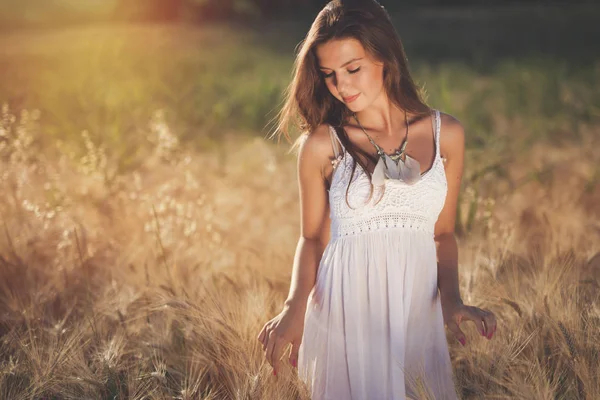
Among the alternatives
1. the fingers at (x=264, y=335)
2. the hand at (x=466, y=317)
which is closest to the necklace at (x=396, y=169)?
the hand at (x=466, y=317)

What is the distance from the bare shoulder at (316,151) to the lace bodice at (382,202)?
0.21 feet

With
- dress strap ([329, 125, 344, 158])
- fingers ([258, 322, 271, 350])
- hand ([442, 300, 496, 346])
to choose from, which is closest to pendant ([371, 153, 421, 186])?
dress strap ([329, 125, 344, 158])

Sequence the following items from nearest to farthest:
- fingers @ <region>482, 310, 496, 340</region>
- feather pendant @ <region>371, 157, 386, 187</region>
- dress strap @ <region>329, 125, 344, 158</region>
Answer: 1. fingers @ <region>482, 310, 496, 340</region>
2. feather pendant @ <region>371, 157, 386, 187</region>
3. dress strap @ <region>329, 125, 344, 158</region>

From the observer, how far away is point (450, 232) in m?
2.19

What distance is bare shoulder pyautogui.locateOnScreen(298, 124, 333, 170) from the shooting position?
2.07m

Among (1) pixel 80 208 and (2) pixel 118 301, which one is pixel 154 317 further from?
(1) pixel 80 208

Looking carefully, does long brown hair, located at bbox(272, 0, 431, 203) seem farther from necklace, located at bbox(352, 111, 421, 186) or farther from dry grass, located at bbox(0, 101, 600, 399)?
dry grass, located at bbox(0, 101, 600, 399)

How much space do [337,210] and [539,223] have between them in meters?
1.97

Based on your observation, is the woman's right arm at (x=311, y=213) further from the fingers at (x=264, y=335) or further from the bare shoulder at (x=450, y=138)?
the bare shoulder at (x=450, y=138)

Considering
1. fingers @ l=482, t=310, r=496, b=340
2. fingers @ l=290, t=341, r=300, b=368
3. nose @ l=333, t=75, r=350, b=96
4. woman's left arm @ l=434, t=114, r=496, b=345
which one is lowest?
fingers @ l=290, t=341, r=300, b=368

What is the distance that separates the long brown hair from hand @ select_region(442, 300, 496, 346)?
452 millimetres

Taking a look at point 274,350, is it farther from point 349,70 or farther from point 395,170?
point 349,70

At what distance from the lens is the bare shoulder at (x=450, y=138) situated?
2.10 meters

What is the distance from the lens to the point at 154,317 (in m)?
2.60
